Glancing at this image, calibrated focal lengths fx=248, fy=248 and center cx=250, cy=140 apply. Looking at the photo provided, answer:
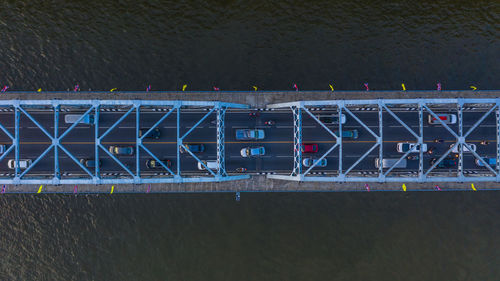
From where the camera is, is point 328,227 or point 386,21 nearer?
point 328,227

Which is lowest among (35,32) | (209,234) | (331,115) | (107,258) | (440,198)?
(107,258)

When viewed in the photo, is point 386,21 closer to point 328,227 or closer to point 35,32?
point 328,227

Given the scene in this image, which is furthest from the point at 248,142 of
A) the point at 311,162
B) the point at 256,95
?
the point at 311,162

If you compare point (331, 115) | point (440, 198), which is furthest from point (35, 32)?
point (440, 198)

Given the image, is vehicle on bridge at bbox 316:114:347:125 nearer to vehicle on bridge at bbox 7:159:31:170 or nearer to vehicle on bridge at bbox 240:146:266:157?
vehicle on bridge at bbox 240:146:266:157

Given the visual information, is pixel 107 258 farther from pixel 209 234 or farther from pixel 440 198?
pixel 440 198

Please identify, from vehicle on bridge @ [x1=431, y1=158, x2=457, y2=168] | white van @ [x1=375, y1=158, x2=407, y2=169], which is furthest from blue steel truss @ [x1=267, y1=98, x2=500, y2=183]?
vehicle on bridge @ [x1=431, y1=158, x2=457, y2=168]

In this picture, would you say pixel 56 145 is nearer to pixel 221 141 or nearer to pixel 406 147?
pixel 221 141

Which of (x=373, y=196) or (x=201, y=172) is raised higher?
(x=201, y=172)
